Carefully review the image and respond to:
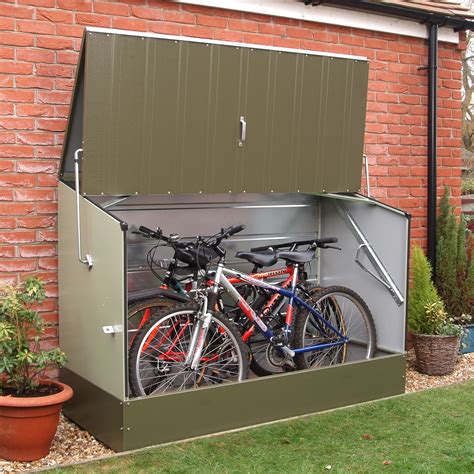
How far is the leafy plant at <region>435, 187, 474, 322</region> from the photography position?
7391 mm

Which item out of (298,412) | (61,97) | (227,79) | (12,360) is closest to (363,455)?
(298,412)

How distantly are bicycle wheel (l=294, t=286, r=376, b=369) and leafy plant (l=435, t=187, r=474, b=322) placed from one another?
120cm

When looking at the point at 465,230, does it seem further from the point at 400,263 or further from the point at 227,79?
the point at 227,79

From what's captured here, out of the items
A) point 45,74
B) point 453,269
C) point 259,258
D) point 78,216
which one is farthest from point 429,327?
point 45,74

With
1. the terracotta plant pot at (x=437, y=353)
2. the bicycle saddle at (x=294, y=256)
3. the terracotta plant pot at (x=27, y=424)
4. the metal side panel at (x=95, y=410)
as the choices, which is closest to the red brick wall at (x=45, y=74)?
the metal side panel at (x=95, y=410)

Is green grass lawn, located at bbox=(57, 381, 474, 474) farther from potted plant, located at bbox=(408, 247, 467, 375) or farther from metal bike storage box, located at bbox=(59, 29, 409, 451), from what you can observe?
potted plant, located at bbox=(408, 247, 467, 375)

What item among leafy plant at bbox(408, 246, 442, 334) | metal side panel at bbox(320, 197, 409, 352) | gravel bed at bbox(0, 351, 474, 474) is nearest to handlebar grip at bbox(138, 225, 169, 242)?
gravel bed at bbox(0, 351, 474, 474)

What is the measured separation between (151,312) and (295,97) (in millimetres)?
1659

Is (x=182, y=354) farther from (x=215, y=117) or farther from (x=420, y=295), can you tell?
(x=420, y=295)

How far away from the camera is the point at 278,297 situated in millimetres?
6012

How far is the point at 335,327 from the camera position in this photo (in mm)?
6344

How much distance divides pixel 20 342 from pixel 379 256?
9.19 feet

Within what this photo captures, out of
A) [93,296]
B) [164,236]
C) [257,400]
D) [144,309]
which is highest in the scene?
[164,236]

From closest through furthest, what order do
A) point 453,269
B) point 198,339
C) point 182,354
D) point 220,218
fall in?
point 198,339 < point 182,354 < point 220,218 < point 453,269
